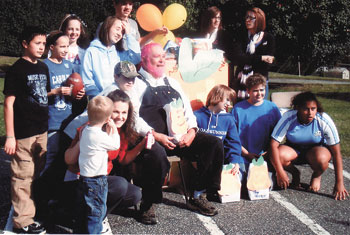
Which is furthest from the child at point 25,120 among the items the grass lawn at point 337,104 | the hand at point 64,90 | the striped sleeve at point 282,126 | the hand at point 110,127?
the grass lawn at point 337,104

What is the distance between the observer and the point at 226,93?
14.4 feet

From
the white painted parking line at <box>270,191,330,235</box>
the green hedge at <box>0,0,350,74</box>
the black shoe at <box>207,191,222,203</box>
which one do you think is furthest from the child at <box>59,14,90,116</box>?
the green hedge at <box>0,0,350,74</box>

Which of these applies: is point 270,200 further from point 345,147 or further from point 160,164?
point 345,147

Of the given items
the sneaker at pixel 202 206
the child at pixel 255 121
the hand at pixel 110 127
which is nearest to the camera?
the hand at pixel 110 127

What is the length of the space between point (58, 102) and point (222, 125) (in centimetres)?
163

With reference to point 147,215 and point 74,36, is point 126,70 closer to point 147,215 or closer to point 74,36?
point 74,36

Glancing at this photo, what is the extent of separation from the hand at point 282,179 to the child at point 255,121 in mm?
317

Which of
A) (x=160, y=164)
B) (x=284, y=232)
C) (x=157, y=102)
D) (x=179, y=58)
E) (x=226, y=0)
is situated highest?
(x=226, y=0)

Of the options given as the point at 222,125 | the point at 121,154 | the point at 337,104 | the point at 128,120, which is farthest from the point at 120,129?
the point at 337,104

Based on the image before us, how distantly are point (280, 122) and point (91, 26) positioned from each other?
28.9 meters

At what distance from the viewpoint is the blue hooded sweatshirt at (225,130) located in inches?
169

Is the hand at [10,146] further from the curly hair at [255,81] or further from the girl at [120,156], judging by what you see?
the curly hair at [255,81]

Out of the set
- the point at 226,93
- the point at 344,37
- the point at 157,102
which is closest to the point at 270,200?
the point at 226,93

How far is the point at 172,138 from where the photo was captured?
12.9ft
